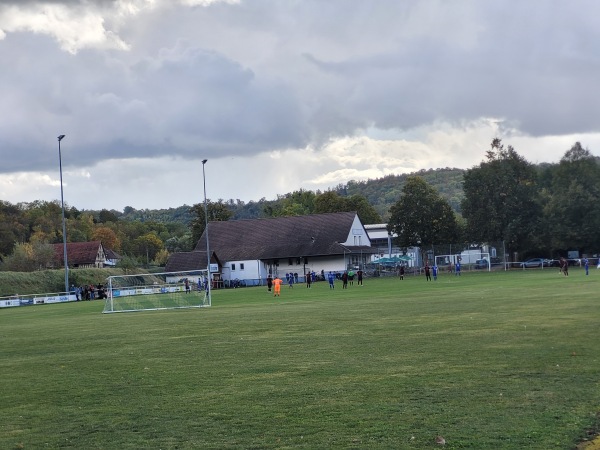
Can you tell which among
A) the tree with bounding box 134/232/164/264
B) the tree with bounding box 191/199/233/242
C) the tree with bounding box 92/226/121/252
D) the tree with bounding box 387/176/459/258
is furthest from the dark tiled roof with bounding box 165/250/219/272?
the tree with bounding box 134/232/164/264

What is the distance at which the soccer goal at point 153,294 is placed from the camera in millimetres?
45875

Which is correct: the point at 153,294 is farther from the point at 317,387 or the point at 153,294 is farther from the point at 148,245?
the point at 148,245

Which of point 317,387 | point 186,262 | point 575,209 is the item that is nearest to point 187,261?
point 186,262

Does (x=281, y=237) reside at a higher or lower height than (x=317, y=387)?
higher

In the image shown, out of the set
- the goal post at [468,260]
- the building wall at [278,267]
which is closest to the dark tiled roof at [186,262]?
the building wall at [278,267]

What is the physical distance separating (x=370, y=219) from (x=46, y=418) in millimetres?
133084

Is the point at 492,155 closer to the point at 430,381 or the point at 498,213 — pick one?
the point at 498,213

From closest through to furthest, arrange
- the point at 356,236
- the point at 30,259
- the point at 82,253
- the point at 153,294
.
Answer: the point at 153,294 → the point at 30,259 → the point at 356,236 → the point at 82,253

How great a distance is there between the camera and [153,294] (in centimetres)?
5053

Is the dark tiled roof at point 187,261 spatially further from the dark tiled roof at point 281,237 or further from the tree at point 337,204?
the tree at point 337,204

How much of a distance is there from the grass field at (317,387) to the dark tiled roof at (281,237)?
78.0 m

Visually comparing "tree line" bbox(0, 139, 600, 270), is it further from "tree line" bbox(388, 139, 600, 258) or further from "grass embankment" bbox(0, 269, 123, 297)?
"grass embankment" bbox(0, 269, 123, 297)

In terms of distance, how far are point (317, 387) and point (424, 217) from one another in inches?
3634

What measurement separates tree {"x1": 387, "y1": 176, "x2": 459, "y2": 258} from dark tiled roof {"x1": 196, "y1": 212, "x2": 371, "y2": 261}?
6.52m
